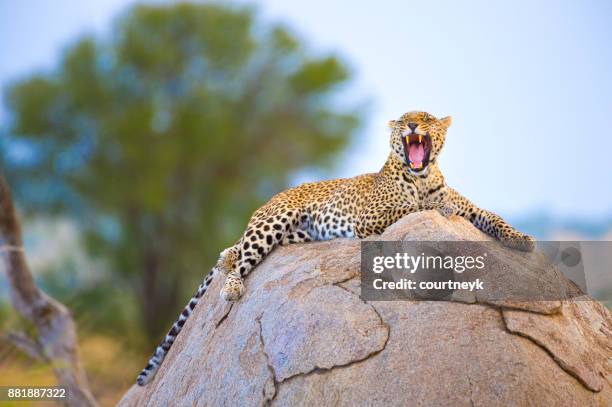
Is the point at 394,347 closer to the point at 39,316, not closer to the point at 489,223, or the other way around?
the point at 489,223

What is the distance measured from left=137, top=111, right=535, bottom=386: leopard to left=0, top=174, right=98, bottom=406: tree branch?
3443mm

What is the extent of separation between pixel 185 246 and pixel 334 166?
16.1 feet

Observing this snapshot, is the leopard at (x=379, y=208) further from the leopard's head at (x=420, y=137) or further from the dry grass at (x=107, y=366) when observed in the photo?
the dry grass at (x=107, y=366)

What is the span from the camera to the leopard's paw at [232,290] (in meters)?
7.29

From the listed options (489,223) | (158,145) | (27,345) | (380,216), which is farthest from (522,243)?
(158,145)

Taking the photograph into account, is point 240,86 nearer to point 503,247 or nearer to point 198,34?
point 198,34

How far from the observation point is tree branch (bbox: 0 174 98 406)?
10.7 metres

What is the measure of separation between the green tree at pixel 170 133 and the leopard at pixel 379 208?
1547 cm

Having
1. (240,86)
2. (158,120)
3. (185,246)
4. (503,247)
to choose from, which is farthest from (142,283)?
(503,247)

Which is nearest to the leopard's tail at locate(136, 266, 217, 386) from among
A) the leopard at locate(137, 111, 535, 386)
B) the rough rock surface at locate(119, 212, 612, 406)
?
the leopard at locate(137, 111, 535, 386)

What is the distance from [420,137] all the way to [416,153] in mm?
160

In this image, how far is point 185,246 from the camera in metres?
23.7

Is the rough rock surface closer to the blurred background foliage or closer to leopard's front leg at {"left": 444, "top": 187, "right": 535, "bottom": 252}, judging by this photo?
leopard's front leg at {"left": 444, "top": 187, "right": 535, "bottom": 252}

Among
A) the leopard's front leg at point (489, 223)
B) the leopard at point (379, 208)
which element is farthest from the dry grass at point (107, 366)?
the leopard's front leg at point (489, 223)
